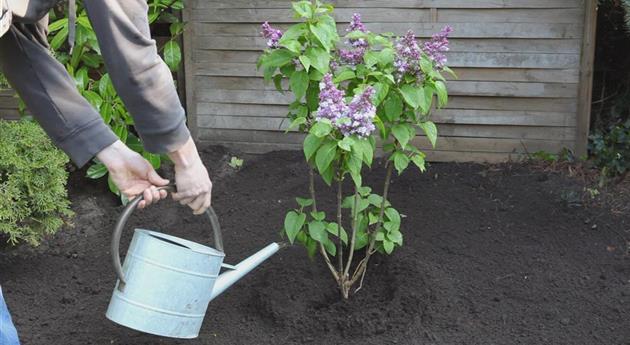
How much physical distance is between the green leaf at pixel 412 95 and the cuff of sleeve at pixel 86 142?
128 cm

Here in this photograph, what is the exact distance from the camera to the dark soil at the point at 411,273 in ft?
10.9

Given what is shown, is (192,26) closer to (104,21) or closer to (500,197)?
(500,197)

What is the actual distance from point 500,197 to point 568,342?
1.22m

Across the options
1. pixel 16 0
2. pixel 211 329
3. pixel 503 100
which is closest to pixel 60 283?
pixel 211 329

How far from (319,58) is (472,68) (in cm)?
198

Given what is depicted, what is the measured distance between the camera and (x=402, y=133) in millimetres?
3111

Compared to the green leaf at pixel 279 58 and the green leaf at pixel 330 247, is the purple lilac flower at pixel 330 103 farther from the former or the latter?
the green leaf at pixel 330 247

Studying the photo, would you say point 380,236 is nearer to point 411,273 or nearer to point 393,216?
point 393,216

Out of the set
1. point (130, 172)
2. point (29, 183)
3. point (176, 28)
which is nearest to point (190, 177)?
point (130, 172)

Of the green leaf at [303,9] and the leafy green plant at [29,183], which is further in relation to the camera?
the leafy green plant at [29,183]

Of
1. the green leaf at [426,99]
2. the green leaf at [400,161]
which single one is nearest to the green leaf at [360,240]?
the green leaf at [400,161]

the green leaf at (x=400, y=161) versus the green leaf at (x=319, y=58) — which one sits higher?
the green leaf at (x=319, y=58)

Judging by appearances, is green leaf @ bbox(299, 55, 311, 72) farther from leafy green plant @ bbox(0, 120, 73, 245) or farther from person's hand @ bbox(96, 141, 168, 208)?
leafy green plant @ bbox(0, 120, 73, 245)

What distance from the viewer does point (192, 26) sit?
509 cm
